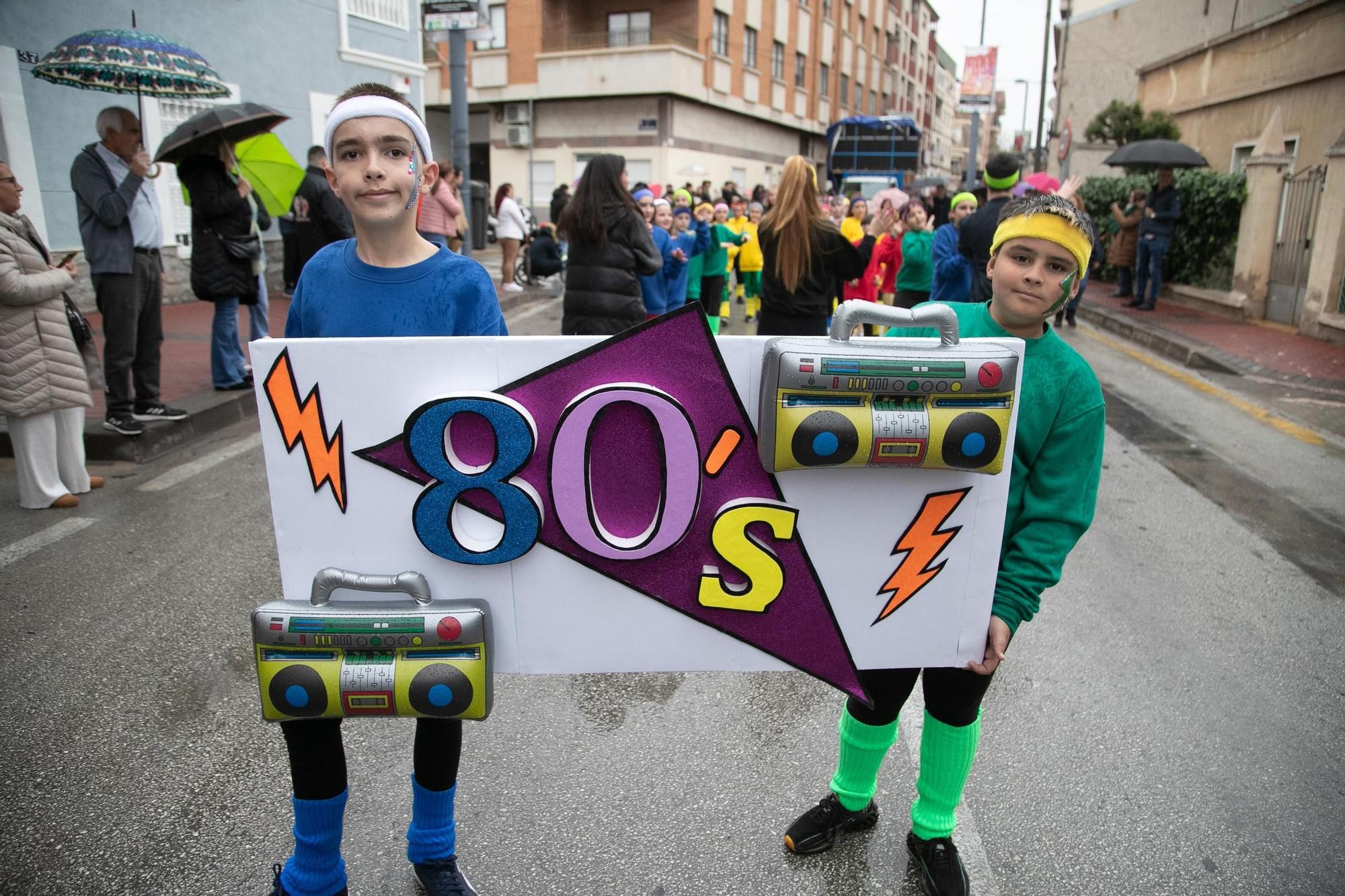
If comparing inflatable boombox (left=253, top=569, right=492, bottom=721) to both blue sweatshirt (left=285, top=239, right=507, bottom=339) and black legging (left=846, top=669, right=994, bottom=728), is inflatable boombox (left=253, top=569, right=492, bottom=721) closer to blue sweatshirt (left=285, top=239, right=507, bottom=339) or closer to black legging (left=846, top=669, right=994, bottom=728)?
blue sweatshirt (left=285, top=239, right=507, bottom=339)

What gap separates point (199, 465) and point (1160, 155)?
13541 mm

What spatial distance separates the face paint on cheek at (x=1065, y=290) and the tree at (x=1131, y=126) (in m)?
20.4

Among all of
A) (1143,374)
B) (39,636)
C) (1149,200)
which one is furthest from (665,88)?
(39,636)

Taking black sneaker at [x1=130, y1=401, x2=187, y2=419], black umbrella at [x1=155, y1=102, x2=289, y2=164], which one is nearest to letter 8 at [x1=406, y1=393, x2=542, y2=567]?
black sneaker at [x1=130, y1=401, x2=187, y2=419]

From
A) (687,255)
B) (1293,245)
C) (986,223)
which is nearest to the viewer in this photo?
(986,223)

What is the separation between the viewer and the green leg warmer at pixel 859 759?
7.79 feet

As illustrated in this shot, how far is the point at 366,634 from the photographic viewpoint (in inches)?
67.0

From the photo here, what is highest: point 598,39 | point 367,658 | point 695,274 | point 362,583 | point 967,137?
point 967,137

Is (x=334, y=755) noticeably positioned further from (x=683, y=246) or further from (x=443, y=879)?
(x=683, y=246)

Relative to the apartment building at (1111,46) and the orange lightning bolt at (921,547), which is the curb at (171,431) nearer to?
the orange lightning bolt at (921,547)

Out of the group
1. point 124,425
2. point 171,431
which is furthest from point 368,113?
point 171,431

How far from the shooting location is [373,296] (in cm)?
204

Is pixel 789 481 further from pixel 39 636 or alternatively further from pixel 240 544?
pixel 240 544

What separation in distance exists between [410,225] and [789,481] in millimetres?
1035
